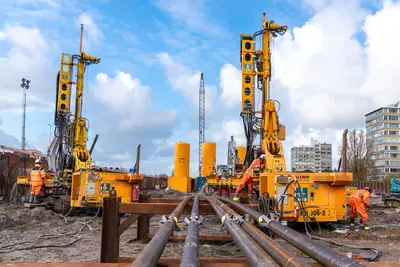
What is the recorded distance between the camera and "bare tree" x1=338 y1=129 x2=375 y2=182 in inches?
2146

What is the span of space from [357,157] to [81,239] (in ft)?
180

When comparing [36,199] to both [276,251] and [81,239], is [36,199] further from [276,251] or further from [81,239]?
[276,251]

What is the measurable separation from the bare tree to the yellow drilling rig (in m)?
37.8

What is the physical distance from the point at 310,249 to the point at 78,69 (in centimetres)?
1911

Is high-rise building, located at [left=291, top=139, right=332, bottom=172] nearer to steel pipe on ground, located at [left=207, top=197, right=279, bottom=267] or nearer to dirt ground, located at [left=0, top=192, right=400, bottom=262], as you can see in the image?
dirt ground, located at [left=0, top=192, right=400, bottom=262]

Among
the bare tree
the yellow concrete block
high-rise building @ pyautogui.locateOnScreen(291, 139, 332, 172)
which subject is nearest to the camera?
the yellow concrete block

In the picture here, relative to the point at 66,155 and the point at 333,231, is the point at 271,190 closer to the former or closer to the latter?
the point at 333,231

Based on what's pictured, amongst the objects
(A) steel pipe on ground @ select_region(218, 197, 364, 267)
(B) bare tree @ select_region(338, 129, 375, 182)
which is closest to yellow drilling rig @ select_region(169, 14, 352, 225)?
(A) steel pipe on ground @ select_region(218, 197, 364, 267)

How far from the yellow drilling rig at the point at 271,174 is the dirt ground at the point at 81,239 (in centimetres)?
87

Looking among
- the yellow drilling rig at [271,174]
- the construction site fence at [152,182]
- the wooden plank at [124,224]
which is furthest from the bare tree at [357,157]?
the wooden plank at [124,224]

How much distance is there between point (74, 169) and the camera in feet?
59.8

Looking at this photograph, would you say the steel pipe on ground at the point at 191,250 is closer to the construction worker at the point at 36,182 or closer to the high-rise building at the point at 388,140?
the construction worker at the point at 36,182

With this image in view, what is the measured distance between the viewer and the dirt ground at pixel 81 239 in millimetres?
7863

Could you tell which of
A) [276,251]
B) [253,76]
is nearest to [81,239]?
[276,251]
